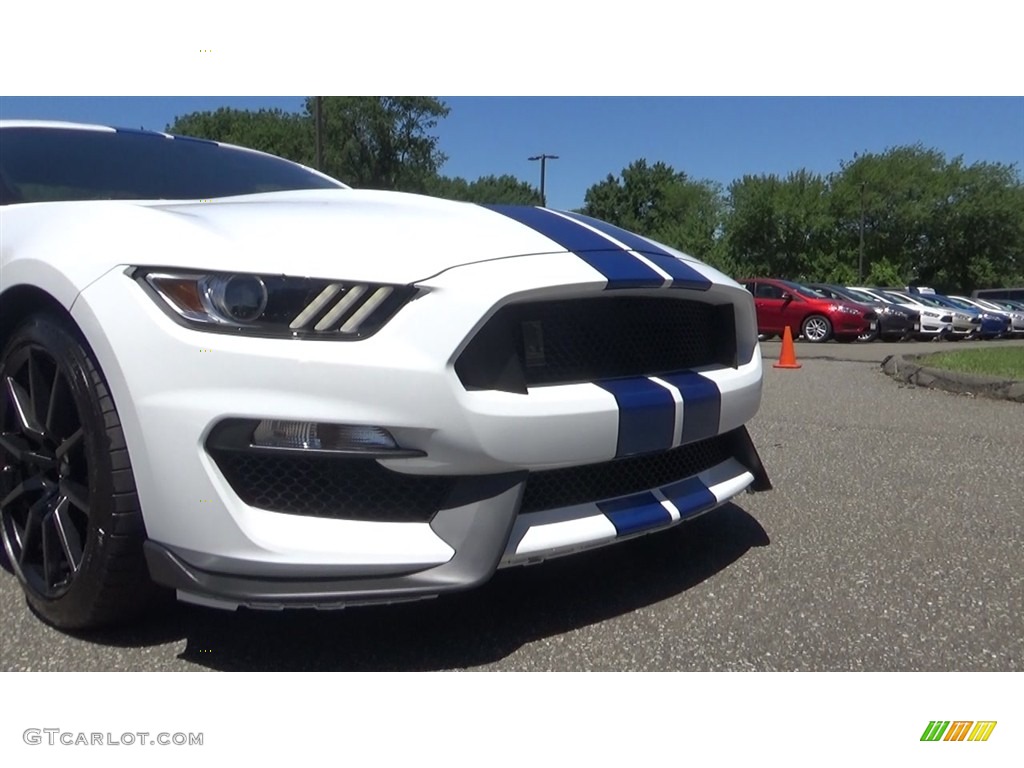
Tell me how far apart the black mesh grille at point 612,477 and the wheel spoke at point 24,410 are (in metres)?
1.24

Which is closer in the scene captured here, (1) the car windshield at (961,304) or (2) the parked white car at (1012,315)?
(2) the parked white car at (1012,315)

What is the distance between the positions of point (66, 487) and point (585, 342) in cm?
130

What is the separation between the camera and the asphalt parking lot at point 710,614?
197 cm

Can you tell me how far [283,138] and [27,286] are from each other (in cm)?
355

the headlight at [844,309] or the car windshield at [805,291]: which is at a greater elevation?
the car windshield at [805,291]

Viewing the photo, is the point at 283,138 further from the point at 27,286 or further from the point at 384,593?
the point at 384,593

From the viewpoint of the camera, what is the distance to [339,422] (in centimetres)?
174

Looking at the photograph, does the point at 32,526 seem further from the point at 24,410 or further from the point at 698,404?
the point at 698,404

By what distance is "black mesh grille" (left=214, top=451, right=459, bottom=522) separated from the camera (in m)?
1.78

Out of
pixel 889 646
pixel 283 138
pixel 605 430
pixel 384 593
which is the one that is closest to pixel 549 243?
pixel 605 430

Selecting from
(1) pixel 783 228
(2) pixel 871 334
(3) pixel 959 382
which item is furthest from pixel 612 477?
(1) pixel 783 228

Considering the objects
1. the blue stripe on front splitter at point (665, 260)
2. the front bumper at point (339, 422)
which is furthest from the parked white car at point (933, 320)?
the front bumper at point (339, 422)

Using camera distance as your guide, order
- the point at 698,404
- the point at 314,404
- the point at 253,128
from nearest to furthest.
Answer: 1. the point at 314,404
2. the point at 698,404
3. the point at 253,128
